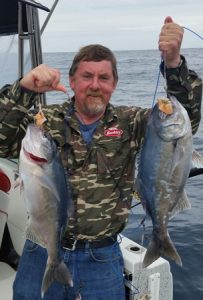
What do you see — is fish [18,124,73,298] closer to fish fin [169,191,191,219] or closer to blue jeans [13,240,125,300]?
blue jeans [13,240,125,300]

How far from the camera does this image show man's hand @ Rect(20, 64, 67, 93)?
8.98 ft

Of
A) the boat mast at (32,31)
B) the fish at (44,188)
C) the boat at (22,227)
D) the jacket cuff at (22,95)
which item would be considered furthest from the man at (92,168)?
the boat mast at (32,31)

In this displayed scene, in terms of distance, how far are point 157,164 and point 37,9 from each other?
8.73ft

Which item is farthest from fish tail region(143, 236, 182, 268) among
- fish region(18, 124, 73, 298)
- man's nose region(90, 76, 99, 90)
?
man's nose region(90, 76, 99, 90)

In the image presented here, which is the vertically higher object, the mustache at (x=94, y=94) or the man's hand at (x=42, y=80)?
the man's hand at (x=42, y=80)

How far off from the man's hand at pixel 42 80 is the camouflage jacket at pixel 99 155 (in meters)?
0.21

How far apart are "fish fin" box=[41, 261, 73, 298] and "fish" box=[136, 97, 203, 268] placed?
52 cm

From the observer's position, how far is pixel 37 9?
475 centimetres

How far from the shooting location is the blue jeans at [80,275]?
3.22m

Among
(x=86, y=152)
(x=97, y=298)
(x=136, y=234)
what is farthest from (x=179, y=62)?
(x=136, y=234)

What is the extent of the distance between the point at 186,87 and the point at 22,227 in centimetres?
264

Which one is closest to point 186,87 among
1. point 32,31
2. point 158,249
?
point 158,249

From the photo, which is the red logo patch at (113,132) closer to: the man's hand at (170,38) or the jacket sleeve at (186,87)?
the jacket sleeve at (186,87)

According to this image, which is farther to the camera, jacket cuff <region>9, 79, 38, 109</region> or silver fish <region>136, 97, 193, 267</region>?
jacket cuff <region>9, 79, 38, 109</region>
